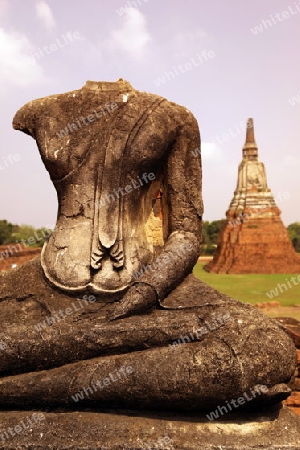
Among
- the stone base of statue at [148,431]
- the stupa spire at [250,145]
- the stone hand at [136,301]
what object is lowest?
the stone base of statue at [148,431]

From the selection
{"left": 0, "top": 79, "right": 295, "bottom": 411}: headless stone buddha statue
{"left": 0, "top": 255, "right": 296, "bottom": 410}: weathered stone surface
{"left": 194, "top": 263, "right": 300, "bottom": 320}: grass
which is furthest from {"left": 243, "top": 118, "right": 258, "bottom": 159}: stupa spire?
{"left": 0, "top": 255, "right": 296, "bottom": 410}: weathered stone surface

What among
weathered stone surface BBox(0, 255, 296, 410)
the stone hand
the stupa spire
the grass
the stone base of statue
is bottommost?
the grass

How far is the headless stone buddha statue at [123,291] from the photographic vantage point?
2758mm

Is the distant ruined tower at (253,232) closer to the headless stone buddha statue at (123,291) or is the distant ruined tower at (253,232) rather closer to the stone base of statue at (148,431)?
the headless stone buddha statue at (123,291)

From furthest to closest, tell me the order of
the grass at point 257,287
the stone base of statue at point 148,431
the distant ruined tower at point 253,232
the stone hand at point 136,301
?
the distant ruined tower at point 253,232, the grass at point 257,287, the stone hand at point 136,301, the stone base of statue at point 148,431

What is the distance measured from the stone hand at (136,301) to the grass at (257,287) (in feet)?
38.9

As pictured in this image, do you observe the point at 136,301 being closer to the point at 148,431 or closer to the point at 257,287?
the point at 148,431

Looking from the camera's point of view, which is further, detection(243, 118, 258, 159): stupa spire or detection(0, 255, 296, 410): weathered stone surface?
detection(243, 118, 258, 159): stupa spire

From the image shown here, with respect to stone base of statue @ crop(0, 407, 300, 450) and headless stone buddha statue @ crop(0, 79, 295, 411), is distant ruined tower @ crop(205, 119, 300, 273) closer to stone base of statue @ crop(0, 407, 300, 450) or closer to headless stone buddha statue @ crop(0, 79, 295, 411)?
headless stone buddha statue @ crop(0, 79, 295, 411)

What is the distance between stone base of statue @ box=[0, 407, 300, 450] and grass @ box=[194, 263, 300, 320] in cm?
1193

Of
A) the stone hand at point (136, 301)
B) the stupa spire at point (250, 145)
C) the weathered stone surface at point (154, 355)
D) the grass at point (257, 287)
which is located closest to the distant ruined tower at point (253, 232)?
the stupa spire at point (250, 145)

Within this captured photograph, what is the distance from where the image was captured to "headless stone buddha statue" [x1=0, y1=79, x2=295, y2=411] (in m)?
2.76

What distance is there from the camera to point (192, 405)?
275 cm

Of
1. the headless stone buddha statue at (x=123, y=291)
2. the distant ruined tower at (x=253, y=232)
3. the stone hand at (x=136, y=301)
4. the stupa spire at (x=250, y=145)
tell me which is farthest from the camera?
the stupa spire at (x=250, y=145)
